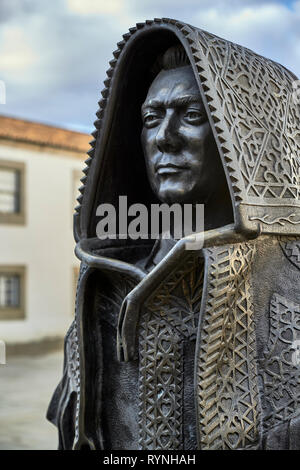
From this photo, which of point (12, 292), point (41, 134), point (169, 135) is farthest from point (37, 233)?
point (169, 135)

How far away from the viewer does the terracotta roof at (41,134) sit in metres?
10.9

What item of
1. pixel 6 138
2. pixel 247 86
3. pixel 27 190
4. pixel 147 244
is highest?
pixel 6 138

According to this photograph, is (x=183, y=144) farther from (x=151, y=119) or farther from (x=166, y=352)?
(x=166, y=352)

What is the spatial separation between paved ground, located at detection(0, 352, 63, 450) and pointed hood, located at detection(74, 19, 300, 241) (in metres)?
3.31

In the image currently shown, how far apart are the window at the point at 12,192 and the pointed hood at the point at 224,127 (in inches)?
366

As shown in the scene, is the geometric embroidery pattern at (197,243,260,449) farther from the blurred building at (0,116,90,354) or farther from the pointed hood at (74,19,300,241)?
the blurred building at (0,116,90,354)

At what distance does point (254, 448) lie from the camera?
5.52 feet

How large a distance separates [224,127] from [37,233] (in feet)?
33.3

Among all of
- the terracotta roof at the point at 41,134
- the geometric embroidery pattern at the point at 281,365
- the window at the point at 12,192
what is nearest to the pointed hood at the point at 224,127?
the geometric embroidery pattern at the point at 281,365

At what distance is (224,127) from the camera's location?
5.57ft

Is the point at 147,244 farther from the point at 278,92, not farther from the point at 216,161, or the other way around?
the point at 278,92

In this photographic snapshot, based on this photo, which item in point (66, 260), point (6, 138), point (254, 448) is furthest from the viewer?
point (66, 260)
